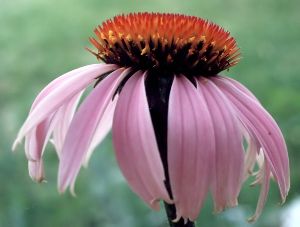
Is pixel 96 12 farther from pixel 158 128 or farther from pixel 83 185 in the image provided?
pixel 158 128

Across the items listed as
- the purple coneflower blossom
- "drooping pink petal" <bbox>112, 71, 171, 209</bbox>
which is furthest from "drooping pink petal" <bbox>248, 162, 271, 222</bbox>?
"drooping pink petal" <bbox>112, 71, 171, 209</bbox>

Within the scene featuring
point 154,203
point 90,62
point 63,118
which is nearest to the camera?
point 154,203

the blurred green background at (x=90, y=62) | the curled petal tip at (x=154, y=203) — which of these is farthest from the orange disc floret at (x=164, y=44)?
the blurred green background at (x=90, y=62)

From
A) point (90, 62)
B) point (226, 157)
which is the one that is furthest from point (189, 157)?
point (90, 62)

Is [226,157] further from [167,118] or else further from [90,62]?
[90,62]

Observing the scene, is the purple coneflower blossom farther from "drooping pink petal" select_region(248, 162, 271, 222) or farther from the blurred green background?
the blurred green background

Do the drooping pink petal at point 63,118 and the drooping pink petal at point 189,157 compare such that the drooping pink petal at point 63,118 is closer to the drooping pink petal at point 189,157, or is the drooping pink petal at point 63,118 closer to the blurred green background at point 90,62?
the drooping pink petal at point 189,157
